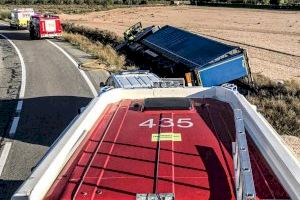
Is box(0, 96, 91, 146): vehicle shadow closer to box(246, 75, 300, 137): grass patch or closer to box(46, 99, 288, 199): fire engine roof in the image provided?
box(246, 75, 300, 137): grass patch

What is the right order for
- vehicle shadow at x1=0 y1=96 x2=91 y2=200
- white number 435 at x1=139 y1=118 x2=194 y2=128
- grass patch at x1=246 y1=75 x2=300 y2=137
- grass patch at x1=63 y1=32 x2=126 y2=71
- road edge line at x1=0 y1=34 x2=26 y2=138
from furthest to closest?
grass patch at x1=63 y1=32 x2=126 y2=71, road edge line at x1=0 y1=34 x2=26 y2=138, grass patch at x1=246 y1=75 x2=300 y2=137, vehicle shadow at x1=0 y1=96 x2=91 y2=200, white number 435 at x1=139 y1=118 x2=194 y2=128

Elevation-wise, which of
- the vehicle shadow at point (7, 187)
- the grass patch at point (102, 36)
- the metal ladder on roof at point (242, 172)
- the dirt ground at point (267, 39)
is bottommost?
the dirt ground at point (267, 39)

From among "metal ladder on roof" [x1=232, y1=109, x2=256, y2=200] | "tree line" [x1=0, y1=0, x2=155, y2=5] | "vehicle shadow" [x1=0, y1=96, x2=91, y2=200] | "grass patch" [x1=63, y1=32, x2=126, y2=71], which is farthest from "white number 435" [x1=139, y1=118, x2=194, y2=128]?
"tree line" [x1=0, y1=0, x2=155, y2=5]

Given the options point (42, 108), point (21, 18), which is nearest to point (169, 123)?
point (42, 108)

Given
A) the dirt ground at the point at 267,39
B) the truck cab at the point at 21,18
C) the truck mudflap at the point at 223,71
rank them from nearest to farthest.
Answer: the truck mudflap at the point at 223,71 < the dirt ground at the point at 267,39 < the truck cab at the point at 21,18

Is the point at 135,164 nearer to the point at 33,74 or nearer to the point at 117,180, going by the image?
the point at 117,180

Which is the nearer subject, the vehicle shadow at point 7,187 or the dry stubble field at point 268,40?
the vehicle shadow at point 7,187

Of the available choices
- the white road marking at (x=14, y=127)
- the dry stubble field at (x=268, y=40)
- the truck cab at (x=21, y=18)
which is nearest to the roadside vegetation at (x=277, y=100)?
the dry stubble field at (x=268, y=40)

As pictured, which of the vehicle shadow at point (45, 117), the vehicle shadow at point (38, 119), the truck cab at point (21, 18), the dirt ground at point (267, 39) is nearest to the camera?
the vehicle shadow at point (38, 119)

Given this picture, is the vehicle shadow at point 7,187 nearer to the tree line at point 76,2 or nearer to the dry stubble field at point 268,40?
the dry stubble field at point 268,40
